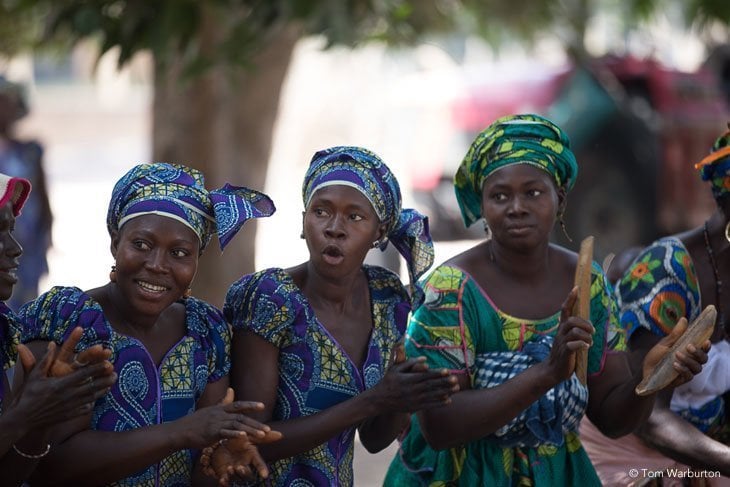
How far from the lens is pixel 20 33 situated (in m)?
8.20

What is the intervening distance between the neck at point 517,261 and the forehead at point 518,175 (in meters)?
0.20

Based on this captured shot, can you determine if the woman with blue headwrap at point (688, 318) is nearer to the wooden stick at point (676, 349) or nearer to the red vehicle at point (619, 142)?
the wooden stick at point (676, 349)

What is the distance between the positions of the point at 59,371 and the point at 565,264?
5.52ft

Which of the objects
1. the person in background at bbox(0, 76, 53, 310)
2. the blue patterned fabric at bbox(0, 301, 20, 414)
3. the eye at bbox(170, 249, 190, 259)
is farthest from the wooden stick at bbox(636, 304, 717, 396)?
the person in background at bbox(0, 76, 53, 310)

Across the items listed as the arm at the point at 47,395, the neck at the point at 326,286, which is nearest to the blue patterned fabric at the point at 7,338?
the arm at the point at 47,395

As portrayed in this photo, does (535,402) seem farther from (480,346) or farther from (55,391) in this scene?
(55,391)

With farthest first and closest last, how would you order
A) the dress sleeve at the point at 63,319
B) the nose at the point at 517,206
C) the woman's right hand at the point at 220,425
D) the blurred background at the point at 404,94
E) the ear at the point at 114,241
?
the blurred background at the point at 404,94, the nose at the point at 517,206, the ear at the point at 114,241, the dress sleeve at the point at 63,319, the woman's right hand at the point at 220,425

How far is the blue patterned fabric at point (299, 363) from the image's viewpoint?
11.3 feet

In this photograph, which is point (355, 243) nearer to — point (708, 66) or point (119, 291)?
point (119, 291)

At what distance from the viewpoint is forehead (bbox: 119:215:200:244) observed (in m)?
3.28

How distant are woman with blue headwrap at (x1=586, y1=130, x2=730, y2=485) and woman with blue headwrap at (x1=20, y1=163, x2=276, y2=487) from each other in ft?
4.45

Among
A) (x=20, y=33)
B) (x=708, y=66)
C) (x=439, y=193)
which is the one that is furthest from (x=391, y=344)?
(x=708, y=66)

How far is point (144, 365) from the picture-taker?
3264mm

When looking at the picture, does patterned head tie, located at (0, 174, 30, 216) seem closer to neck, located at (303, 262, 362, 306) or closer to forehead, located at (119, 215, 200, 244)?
forehead, located at (119, 215, 200, 244)
